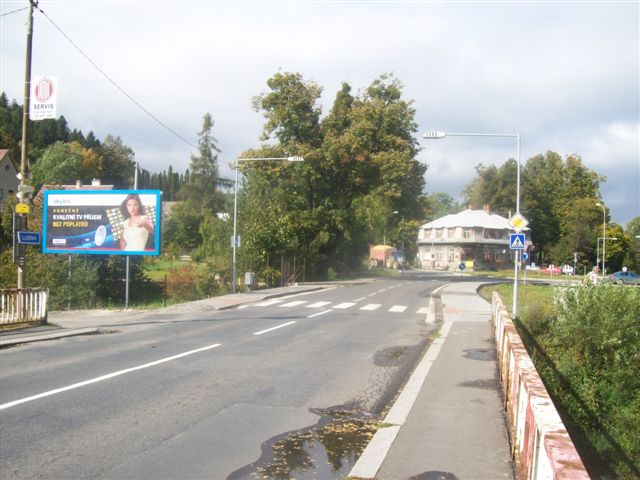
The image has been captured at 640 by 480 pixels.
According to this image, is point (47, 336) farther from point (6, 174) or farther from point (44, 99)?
point (6, 174)

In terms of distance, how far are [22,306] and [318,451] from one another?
1220cm

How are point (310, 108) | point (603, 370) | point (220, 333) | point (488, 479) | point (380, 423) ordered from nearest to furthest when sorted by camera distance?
1. point (488, 479)
2. point (380, 423)
3. point (603, 370)
4. point (220, 333)
5. point (310, 108)

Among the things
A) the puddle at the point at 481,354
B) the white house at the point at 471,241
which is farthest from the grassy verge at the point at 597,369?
the white house at the point at 471,241

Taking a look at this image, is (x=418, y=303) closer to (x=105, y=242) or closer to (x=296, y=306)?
(x=296, y=306)

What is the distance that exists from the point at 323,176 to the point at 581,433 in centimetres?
3702

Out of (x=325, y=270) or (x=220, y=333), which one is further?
(x=325, y=270)

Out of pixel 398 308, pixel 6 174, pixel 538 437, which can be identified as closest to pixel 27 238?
pixel 398 308

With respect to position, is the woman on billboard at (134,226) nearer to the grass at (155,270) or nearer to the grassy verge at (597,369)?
the grass at (155,270)

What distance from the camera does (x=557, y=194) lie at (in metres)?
93.3

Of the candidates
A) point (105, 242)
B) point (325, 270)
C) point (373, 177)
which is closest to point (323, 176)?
point (373, 177)

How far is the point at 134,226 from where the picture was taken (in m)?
23.9

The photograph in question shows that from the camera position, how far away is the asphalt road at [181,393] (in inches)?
219

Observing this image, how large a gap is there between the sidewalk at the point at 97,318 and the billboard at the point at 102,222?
10.6 feet

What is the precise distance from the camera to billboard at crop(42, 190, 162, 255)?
23750 millimetres
